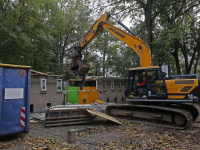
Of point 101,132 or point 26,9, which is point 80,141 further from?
point 26,9

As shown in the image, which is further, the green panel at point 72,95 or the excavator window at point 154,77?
the green panel at point 72,95

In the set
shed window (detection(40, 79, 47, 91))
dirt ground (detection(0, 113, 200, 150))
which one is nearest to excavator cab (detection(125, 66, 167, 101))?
dirt ground (detection(0, 113, 200, 150))

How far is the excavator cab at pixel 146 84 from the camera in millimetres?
8727

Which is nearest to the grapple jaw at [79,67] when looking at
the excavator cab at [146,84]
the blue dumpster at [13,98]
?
the excavator cab at [146,84]

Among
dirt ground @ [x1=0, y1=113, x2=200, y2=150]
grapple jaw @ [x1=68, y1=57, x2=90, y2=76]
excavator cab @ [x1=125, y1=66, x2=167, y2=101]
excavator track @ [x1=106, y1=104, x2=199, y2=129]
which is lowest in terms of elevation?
dirt ground @ [x1=0, y1=113, x2=200, y2=150]

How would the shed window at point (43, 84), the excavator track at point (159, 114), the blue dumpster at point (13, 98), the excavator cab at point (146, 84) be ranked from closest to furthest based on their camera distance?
the blue dumpster at point (13, 98)
the excavator track at point (159, 114)
the excavator cab at point (146, 84)
the shed window at point (43, 84)

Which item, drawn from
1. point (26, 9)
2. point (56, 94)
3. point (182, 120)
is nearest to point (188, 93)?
point (182, 120)

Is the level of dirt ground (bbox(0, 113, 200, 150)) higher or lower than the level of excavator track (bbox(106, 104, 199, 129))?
lower

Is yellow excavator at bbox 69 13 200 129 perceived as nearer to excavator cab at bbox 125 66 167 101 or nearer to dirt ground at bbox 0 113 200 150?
excavator cab at bbox 125 66 167 101

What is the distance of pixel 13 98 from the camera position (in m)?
6.05

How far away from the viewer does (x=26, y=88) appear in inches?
253

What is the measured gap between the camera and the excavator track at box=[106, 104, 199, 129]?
26.8ft

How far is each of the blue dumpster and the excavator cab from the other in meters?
5.52

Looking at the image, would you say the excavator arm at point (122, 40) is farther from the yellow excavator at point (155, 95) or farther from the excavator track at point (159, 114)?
the excavator track at point (159, 114)
